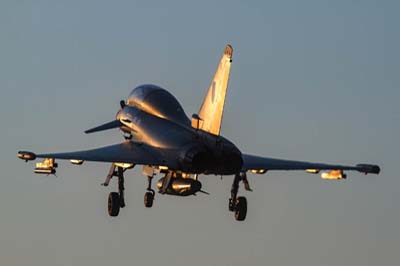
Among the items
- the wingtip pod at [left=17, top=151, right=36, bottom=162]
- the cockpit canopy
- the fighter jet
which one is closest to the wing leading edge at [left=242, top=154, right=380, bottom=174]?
the fighter jet

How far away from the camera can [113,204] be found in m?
144

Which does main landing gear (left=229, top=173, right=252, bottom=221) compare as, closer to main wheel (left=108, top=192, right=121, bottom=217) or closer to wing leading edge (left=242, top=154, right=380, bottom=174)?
wing leading edge (left=242, top=154, right=380, bottom=174)

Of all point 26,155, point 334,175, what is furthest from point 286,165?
point 26,155

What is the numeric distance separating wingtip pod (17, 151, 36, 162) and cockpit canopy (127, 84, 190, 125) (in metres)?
10.3

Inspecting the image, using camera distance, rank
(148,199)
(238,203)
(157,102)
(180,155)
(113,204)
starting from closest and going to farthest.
→ (180,155) → (238,203) → (113,204) → (148,199) → (157,102)

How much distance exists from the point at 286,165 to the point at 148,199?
355 inches

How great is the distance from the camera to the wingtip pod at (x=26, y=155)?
139 m

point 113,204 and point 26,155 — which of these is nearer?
point 26,155

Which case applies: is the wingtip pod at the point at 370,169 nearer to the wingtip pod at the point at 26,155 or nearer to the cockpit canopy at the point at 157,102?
the cockpit canopy at the point at 157,102

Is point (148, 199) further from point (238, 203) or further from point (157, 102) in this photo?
point (157, 102)

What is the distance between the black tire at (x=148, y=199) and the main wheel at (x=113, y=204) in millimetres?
1718

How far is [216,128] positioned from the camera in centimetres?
13712

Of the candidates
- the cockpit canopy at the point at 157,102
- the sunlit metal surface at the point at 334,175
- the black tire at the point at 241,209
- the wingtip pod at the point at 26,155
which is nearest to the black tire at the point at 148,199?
the cockpit canopy at the point at 157,102

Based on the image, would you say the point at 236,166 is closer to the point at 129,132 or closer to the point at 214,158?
the point at 214,158
